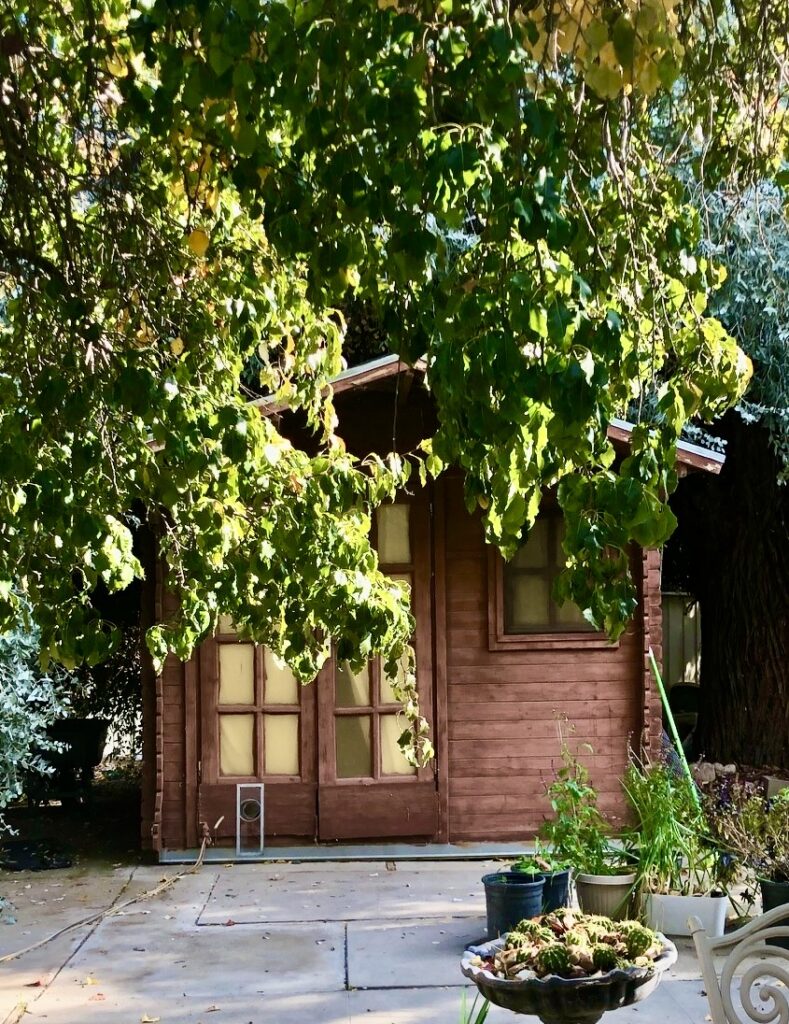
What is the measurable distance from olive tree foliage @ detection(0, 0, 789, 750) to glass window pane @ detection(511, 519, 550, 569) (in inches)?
169

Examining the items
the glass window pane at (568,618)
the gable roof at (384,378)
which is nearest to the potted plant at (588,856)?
the glass window pane at (568,618)

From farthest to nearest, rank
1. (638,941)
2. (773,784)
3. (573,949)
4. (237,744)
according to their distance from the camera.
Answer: (773,784) < (237,744) < (638,941) < (573,949)

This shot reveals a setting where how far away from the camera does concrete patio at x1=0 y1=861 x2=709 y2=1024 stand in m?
5.58

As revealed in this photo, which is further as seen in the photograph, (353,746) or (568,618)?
(568,618)

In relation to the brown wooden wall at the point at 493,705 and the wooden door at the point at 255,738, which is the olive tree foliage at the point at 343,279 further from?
the brown wooden wall at the point at 493,705

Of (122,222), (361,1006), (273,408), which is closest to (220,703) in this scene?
(273,408)

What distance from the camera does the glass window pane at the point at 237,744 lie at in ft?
29.5

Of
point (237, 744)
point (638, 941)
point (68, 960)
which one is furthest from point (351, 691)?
point (638, 941)

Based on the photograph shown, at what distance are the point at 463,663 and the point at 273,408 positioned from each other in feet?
8.71

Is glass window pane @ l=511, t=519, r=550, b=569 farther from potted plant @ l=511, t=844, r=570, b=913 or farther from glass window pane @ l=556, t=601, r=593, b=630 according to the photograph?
potted plant @ l=511, t=844, r=570, b=913

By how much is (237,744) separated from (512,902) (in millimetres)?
3344

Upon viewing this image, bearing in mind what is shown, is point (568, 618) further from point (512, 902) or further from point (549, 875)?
point (512, 902)

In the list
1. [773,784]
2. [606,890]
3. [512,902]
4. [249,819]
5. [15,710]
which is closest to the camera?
[512,902]

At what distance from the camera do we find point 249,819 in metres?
8.91
